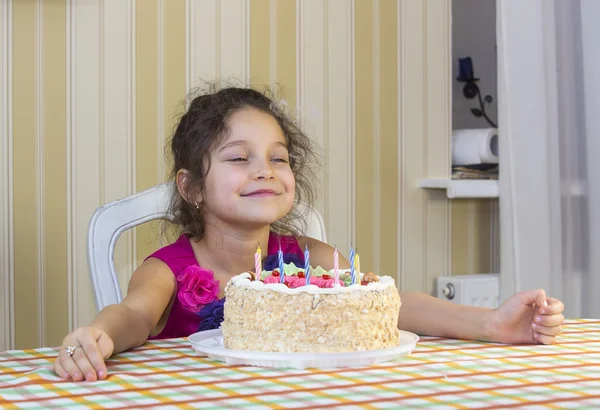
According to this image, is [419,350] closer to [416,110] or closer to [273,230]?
[273,230]

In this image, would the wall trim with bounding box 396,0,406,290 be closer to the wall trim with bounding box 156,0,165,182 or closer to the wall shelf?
the wall shelf

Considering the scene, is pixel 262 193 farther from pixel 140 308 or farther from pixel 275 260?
pixel 140 308

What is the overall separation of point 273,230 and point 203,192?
221 mm

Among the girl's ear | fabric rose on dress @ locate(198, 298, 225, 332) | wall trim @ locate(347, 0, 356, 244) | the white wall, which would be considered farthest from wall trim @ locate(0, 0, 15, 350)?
the white wall

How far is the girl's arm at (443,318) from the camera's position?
1038 mm

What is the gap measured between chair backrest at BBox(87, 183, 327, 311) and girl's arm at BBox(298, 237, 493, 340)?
542mm

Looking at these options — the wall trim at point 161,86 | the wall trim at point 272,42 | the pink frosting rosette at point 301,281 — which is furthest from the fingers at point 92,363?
the wall trim at point 272,42

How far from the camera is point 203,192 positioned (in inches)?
58.4

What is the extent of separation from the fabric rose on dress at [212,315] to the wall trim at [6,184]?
78 cm

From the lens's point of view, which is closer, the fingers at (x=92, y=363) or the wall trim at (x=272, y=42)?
the fingers at (x=92, y=363)

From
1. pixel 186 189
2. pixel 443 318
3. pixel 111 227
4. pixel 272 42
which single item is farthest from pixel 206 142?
pixel 272 42

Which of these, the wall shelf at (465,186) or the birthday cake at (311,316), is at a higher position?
the wall shelf at (465,186)

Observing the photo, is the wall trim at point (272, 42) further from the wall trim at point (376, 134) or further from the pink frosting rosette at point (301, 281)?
the pink frosting rosette at point (301, 281)

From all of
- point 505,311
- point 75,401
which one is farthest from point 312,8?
point 75,401
